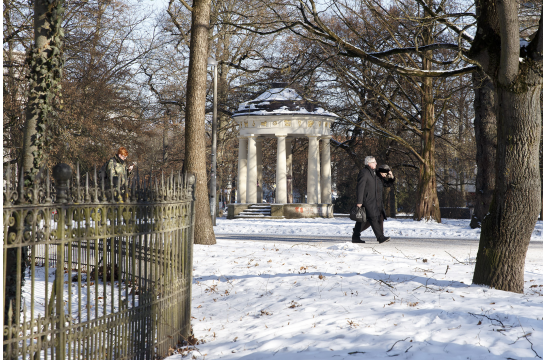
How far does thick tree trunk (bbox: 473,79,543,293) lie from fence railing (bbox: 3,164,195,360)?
3582 mm

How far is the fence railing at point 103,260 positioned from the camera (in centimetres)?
315

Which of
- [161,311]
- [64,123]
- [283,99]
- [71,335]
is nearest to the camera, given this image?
→ [71,335]

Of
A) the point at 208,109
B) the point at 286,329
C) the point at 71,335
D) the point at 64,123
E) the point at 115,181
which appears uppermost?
the point at 208,109

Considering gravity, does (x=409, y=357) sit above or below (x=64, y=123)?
below

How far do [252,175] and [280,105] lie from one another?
3.74m

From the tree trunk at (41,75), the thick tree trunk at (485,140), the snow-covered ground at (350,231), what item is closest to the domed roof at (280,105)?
the snow-covered ground at (350,231)

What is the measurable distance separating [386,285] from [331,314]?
4.34 ft

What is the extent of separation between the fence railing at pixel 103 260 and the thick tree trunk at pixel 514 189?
3.58 m

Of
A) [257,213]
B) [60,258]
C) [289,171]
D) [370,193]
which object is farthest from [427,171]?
[60,258]

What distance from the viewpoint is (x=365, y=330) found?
16.2 feet

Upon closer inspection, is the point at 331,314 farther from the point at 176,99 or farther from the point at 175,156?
the point at 175,156

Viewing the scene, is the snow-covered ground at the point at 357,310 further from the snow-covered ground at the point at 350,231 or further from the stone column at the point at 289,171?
the stone column at the point at 289,171

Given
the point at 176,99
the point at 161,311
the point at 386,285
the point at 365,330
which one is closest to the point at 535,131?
the point at 386,285

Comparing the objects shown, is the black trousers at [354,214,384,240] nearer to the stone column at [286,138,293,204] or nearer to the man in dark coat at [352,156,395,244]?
the man in dark coat at [352,156,395,244]
